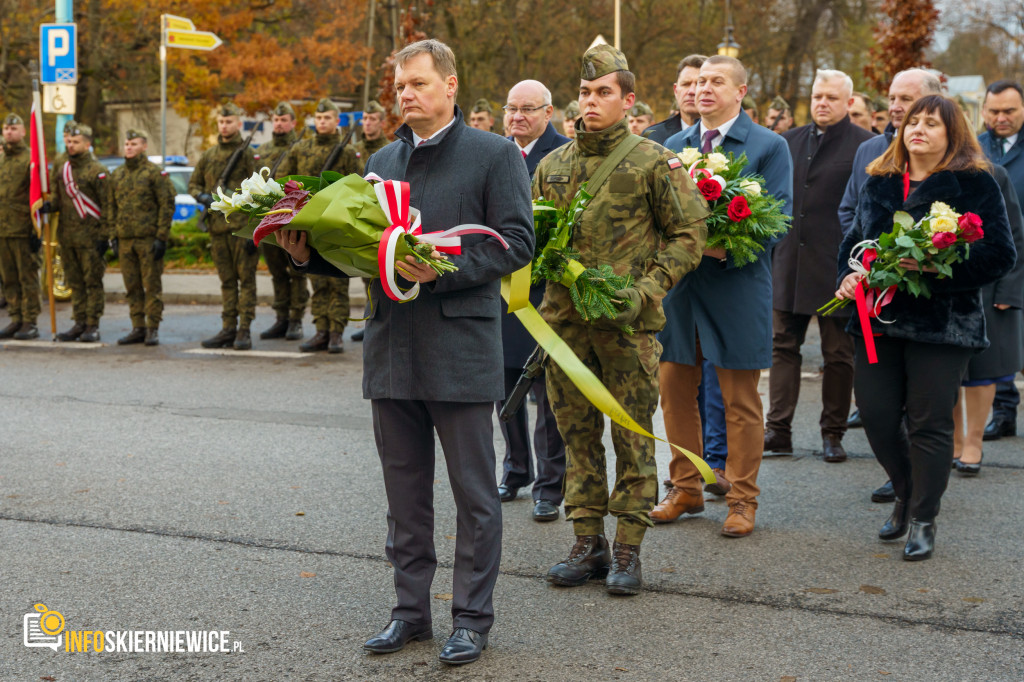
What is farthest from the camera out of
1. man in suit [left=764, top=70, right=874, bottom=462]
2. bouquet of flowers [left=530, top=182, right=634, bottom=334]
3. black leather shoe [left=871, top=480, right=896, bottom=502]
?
man in suit [left=764, top=70, right=874, bottom=462]

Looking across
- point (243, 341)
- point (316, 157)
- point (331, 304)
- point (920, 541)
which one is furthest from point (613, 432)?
point (243, 341)

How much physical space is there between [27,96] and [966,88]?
156 ft

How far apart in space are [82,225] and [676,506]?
30.0 feet

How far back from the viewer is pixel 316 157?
467 inches

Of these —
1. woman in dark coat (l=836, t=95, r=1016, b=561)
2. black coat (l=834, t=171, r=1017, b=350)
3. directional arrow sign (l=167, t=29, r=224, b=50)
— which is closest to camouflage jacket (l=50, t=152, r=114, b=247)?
directional arrow sign (l=167, t=29, r=224, b=50)

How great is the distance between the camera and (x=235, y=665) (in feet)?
13.1

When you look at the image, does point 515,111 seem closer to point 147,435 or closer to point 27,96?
point 147,435

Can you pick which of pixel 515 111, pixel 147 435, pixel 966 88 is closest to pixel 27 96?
pixel 147 435

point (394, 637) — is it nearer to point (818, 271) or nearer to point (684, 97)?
point (684, 97)

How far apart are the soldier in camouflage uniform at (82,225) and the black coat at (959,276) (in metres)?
9.67

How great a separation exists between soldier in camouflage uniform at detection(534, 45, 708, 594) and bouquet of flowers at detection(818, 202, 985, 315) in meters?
0.94

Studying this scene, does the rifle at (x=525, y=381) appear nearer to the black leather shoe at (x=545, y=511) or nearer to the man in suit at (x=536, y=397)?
the man in suit at (x=536, y=397)

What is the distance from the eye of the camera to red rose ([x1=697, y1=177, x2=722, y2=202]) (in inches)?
211

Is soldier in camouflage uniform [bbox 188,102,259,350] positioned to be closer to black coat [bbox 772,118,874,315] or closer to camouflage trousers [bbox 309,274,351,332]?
camouflage trousers [bbox 309,274,351,332]
